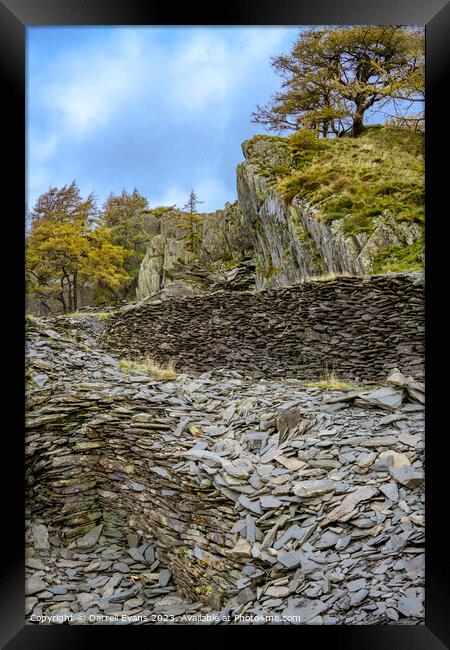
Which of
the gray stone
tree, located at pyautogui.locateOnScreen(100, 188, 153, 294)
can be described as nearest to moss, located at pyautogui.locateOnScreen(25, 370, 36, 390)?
tree, located at pyautogui.locateOnScreen(100, 188, 153, 294)

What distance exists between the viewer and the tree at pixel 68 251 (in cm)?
239

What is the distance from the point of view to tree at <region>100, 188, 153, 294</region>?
2.46m

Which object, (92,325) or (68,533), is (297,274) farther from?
(68,533)

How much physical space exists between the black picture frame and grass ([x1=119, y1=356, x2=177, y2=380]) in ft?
2.29

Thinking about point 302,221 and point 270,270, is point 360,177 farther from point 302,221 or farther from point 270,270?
point 270,270

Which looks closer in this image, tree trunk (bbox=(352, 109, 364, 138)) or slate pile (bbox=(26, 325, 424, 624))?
slate pile (bbox=(26, 325, 424, 624))

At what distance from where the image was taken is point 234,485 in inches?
89.4

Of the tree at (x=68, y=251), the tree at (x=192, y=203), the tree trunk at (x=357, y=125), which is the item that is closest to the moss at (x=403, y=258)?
the tree trunk at (x=357, y=125)

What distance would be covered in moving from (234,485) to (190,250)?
1.69 metres

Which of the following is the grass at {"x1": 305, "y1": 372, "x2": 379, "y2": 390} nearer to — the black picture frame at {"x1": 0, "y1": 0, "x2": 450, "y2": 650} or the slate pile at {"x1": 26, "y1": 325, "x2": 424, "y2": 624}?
the slate pile at {"x1": 26, "y1": 325, "x2": 424, "y2": 624}

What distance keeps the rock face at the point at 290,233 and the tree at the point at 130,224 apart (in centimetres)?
71
